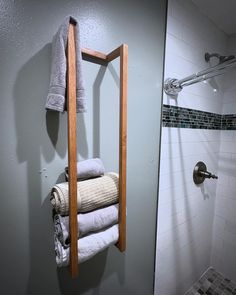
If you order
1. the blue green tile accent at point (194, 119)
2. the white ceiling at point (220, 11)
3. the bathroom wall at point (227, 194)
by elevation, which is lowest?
the bathroom wall at point (227, 194)

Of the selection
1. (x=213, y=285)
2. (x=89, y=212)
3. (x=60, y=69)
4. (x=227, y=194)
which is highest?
(x=60, y=69)

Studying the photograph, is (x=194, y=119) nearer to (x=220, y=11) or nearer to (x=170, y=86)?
(x=170, y=86)

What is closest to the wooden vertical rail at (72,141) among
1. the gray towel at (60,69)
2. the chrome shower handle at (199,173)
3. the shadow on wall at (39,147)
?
the gray towel at (60,69)

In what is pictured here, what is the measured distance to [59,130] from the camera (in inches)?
29.9

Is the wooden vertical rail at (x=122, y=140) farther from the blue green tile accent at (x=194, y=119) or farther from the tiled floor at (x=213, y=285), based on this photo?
the tiled floor at (x=213, y=285)

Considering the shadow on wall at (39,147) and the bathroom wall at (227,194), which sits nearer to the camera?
the shadow on wall at (39,147)

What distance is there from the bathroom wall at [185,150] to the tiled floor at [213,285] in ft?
0.27

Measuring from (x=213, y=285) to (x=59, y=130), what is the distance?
2.06 metres

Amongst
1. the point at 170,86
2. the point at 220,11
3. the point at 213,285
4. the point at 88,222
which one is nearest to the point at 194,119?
the point at 170,86

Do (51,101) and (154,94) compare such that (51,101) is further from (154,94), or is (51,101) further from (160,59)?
(160,59)

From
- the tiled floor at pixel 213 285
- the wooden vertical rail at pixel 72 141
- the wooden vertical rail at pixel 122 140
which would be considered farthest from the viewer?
the tiled floor at pixel 213 285

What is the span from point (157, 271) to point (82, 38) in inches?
62.4

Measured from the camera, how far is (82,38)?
78 cm

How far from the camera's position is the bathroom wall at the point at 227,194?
A: 1.60 meters
